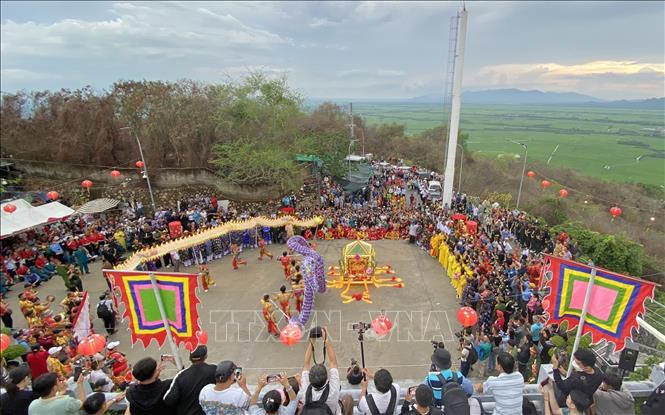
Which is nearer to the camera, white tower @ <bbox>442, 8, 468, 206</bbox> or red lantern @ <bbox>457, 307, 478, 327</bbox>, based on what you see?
red lantern @ <bbox>457, 307, 478, 327</bbox>

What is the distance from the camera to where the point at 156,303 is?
5.88 metres

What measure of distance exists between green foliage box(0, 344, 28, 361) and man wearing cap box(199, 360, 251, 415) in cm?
685

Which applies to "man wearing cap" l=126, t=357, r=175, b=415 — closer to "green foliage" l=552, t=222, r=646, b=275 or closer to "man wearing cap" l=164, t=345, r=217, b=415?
"man wearing cap" l=164, t=345, r=217, b=415

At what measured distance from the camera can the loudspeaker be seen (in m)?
5.66

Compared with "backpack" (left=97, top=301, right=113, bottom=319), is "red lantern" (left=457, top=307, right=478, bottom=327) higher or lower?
higher

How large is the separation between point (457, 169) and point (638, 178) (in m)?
21.8

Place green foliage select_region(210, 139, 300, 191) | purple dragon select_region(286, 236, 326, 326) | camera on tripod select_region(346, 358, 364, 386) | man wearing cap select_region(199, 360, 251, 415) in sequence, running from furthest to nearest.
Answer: green foliage select_region(210, 139, 300, 191) → purple dragon select_region(286, 236, 326, 326) → camera on tripod select_region(346, 358, 364, 386) → man wearing cap select_region(199, 360, 251, 415)

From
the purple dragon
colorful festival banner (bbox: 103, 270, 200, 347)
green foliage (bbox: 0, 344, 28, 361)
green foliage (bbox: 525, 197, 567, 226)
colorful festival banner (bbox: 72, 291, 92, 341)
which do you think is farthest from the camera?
green foliage (bbox: 525, 197, 567, 226)

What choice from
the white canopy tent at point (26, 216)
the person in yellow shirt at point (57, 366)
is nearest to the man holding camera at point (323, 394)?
the person in yellow shirt at point (57, 366)

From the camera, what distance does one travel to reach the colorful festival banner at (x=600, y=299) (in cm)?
515

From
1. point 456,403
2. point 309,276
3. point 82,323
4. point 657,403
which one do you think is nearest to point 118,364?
point 82,323

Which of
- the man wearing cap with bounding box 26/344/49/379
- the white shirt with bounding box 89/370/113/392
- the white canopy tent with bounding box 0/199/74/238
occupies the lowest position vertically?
the man wearing cap with bounding box 26/344/49/379

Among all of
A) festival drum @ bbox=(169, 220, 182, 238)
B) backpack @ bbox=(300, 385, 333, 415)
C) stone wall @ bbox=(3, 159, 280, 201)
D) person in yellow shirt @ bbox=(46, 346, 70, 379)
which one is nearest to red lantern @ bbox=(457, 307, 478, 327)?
backpack @ bbox=(300, 385, 333, 415)

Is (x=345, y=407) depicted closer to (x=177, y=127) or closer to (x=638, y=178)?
(x=177, y=127)
